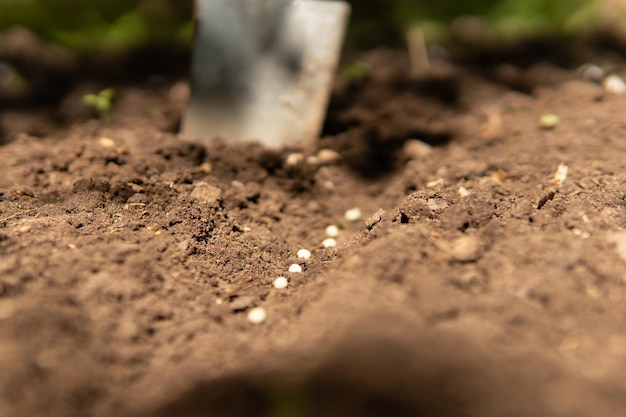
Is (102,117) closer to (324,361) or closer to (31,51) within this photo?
(31,51)

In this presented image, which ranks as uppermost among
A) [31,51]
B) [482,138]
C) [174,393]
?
[31,51]

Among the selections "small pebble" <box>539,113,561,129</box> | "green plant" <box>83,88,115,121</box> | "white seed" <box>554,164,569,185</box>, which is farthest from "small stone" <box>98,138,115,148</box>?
"small pebble" <box>539,113,561,129</box>

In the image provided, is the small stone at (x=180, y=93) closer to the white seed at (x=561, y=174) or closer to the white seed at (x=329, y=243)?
the white seed at (x=329, y=243)

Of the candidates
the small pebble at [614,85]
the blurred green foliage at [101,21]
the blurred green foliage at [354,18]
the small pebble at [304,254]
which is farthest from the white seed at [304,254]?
the blurred green foliage at [101,21]

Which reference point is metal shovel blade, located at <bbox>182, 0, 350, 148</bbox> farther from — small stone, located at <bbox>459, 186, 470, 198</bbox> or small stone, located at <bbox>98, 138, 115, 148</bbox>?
small stone, located at <bbox>459, 186, 470, 198</bbox>

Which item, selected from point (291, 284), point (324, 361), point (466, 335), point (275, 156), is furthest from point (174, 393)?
point (275, 156)

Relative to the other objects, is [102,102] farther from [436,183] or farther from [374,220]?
[436,183]
